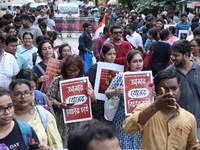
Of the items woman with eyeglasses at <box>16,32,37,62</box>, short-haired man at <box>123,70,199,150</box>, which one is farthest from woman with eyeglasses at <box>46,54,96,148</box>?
woman with eyeglasses at <box>16,32,37,62</box>

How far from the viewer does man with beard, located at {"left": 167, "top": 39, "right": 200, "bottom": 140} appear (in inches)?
170

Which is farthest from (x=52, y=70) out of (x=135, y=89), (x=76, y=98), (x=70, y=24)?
(x=70, y=24)

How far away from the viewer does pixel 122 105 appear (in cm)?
451

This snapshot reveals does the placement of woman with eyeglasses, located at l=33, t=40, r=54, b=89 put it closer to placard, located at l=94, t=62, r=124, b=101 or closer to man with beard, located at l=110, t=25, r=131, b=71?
placard, located at l=94, t=62, r=124, b=101

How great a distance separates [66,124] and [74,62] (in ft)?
2.77

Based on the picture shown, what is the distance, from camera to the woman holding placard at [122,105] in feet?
14.0

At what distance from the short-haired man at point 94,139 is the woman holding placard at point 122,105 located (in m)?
2.52

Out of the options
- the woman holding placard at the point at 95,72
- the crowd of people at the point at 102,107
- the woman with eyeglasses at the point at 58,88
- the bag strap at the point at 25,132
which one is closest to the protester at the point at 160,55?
the crowd of people at the point at 102,107

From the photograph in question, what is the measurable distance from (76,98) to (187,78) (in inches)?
57.7

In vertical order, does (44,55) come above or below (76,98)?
above

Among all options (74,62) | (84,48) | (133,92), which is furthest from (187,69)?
(84,48)

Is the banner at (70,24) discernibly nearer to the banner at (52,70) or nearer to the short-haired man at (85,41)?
the short-haired man at (85,41)

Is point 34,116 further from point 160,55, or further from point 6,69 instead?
point 160,55

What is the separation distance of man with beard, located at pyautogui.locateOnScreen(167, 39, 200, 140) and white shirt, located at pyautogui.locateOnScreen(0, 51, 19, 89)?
107 inches
